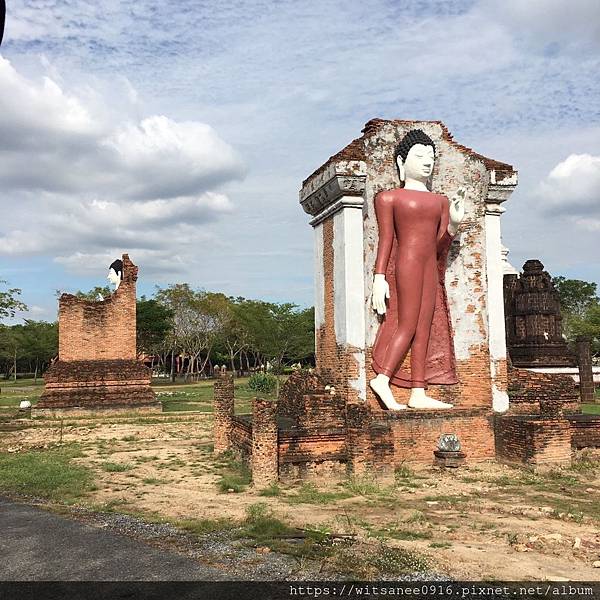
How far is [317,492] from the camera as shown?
9.33 m

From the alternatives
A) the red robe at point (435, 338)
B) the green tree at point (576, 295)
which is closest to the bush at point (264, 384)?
the red robe at point (435, 338)

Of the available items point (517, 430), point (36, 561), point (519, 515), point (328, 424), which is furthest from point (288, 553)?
point (517, 430)

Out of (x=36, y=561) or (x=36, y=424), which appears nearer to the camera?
(x=36, y=561)

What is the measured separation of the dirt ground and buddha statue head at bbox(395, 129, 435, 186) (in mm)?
5054

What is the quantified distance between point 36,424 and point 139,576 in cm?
1625

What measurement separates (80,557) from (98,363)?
18.4m

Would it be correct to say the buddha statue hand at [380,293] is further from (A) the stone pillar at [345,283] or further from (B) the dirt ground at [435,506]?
(B) the dirt ground at [435,506]

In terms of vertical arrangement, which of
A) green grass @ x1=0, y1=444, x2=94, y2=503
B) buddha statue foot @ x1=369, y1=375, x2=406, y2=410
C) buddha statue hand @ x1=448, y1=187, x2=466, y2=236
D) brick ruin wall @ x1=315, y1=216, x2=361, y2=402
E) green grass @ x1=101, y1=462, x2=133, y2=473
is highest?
buddha statue hand @ x1=448, y1=187, x2=466, y2=236

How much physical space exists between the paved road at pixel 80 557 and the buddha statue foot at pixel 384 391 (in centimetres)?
515

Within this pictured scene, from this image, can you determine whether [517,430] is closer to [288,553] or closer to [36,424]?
[288,553]

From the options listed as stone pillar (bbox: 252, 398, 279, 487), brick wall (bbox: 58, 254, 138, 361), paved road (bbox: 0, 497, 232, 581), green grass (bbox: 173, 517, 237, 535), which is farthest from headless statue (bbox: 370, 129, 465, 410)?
brick wall (bbox: 58, 254, 138, 361)

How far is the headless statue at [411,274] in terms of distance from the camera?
11047 millimetres

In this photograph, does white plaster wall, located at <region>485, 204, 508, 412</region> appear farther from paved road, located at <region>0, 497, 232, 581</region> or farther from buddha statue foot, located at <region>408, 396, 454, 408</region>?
paved road, located at <region>0, 497, 232, 581</region>

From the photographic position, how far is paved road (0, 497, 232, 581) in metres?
5.88
